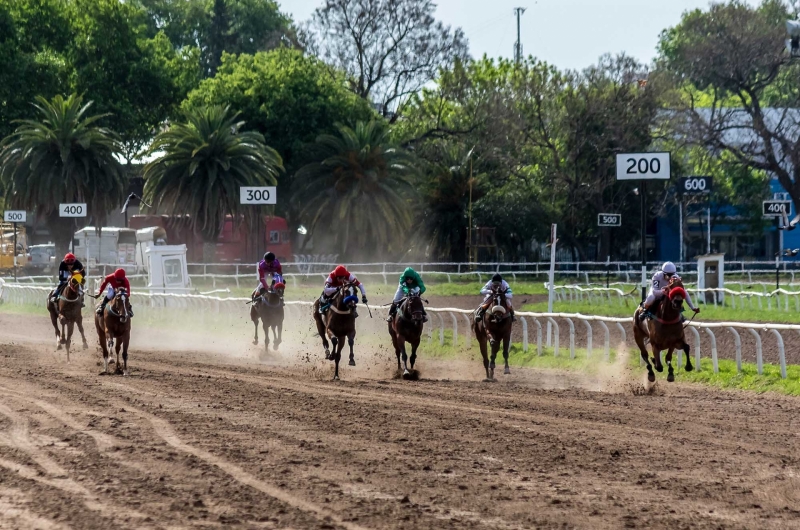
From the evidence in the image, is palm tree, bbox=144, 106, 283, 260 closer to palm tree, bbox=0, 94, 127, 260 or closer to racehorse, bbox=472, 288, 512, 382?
palm tree, bbox=0, 94, 127, 260

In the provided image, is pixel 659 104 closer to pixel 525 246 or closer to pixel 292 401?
pixel 525 246

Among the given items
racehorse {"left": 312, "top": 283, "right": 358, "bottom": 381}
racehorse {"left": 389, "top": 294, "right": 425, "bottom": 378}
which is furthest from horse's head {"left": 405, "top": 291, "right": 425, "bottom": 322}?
racehorse {"left": 312, "top": 283, "right": 358, "bottom": 381}

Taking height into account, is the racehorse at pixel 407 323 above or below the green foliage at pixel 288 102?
below

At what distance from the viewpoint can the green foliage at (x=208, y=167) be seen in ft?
174

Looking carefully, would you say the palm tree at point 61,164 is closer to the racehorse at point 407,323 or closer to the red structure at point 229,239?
the red structure at point 229,239

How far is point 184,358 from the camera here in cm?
2367

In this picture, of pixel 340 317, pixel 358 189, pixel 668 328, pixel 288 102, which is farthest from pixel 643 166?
pixel 288 102

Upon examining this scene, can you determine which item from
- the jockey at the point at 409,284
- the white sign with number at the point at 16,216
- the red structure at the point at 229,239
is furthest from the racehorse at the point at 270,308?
the red structure at the point at 229,239

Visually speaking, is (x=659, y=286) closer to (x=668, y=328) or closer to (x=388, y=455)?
(x=668, y=328)

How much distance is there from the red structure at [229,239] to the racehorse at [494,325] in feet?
128

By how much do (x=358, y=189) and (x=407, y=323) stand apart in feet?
122

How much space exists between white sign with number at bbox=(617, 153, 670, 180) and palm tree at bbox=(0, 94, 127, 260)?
1520 inches

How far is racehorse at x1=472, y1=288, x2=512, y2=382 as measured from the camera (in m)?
18.7

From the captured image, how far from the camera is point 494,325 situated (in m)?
18.9
